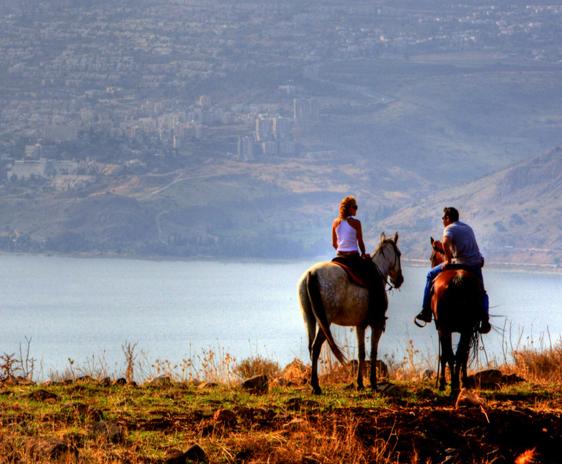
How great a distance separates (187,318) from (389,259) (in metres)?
106

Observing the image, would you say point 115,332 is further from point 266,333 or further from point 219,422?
point 219,422

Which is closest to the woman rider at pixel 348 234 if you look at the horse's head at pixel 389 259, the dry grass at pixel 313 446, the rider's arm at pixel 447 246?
the horse's head at pixel 389 259

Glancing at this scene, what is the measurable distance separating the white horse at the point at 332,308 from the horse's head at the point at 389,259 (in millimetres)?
578

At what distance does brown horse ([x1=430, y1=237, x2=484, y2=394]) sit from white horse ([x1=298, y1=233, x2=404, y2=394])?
2.22 feet

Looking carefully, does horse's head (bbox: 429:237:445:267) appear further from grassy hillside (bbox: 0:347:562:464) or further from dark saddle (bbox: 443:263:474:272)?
grassy hillside (bbox: 0:347:562:464)

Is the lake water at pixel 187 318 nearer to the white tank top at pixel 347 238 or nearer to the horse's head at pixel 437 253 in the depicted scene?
the horse's head at pixel 437 253

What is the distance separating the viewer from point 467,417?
444 inches

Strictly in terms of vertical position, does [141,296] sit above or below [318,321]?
above

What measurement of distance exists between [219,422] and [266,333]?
89.4 meters

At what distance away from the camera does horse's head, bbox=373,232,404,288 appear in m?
16.3

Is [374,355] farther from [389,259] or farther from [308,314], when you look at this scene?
[389,259]

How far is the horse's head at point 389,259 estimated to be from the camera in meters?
16.3

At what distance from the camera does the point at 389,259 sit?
53.5 ft

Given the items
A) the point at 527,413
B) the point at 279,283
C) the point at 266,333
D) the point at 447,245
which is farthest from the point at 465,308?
the point at 279,283
